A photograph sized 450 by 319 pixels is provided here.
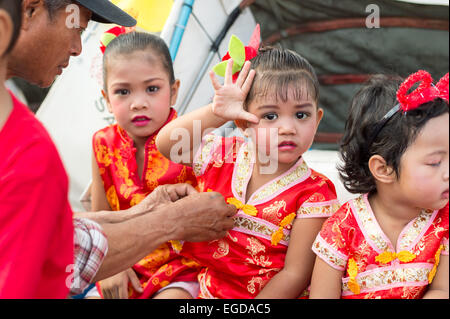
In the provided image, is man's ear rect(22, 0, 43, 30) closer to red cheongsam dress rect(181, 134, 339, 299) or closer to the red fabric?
the red fabric

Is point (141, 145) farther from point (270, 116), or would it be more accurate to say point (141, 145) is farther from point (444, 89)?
point (444, 89)

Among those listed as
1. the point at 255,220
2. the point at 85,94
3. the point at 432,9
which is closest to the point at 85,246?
→ the point at 255,220

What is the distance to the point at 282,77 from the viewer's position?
140 centimetres

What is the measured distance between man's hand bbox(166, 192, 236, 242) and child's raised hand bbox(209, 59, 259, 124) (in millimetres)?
240

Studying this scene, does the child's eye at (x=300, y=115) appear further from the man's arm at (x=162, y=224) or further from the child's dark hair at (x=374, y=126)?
the man's arm at (x=162, y=224)

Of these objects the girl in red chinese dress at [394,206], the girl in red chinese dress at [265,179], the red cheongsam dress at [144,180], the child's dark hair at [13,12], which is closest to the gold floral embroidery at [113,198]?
the red cheongsam dress at [144,180]

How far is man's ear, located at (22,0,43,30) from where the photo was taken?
1.21m

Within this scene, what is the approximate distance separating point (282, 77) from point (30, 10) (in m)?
0.61

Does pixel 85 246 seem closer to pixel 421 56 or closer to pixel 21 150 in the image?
pixel 21 150

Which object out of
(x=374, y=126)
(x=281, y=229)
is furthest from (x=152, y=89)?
(x=374, y=126)

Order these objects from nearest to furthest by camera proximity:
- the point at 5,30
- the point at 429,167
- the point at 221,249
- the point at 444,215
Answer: the point at 5,30
the point at 429,167
the point at 444,215
the point at 221,249

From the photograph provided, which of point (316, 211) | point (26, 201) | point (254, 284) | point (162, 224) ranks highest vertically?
point (26, 201)

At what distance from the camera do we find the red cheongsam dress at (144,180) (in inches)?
65.4

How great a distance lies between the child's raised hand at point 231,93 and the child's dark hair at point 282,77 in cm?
3
